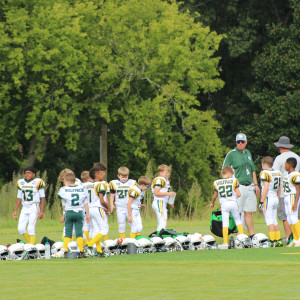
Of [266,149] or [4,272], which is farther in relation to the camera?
[266,149]

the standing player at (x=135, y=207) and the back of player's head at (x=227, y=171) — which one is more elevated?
the back of player's head at (x=227, y=171)

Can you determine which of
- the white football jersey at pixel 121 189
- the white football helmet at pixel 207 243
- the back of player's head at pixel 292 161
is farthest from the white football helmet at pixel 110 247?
the back of player's head at pixel 292 161

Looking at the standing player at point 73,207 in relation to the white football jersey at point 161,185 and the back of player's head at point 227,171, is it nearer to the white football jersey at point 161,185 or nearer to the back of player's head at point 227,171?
the back of player's head at point 227,171

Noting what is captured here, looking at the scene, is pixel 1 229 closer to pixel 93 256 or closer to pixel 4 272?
pixel 93 256

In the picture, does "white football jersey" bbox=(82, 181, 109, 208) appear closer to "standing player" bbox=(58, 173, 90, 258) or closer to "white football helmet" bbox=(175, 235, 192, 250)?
"standing player" bbox=(58, 173, 90, 258)

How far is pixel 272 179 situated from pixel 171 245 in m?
2.49

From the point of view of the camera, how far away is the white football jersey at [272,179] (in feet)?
53.9

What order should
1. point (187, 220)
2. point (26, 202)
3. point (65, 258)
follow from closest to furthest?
point (65, 258)
point (26, 202)
point (187, 220)

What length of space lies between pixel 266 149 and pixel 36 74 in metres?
13.3

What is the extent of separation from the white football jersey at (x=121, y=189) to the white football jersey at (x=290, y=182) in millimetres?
3205

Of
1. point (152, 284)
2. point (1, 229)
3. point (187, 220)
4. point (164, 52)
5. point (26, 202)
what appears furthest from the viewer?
point (164, 52)

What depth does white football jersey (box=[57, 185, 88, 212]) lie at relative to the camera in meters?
14.3

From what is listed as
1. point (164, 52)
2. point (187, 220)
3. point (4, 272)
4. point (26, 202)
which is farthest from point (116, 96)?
point (4, 272)

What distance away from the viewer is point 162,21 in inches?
1406
